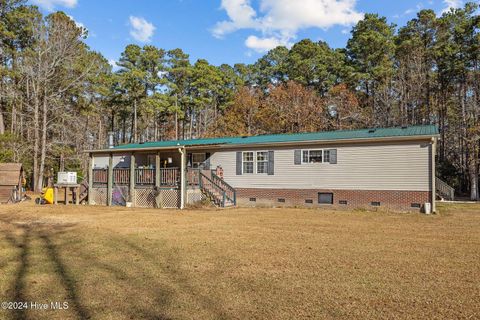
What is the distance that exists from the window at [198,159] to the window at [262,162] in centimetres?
325

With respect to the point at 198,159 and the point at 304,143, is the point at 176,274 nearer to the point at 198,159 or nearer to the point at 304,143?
the point at 304,143

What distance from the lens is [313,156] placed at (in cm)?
1631

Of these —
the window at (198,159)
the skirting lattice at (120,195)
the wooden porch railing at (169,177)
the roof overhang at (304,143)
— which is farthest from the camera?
the window at (198,159)

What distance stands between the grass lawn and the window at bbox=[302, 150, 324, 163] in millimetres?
6319

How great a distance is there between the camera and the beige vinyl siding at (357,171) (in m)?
14.1

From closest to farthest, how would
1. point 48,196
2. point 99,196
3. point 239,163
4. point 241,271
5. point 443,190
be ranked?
point 241,271
point 48,196
point 239,163
point 99,196
point 443,190

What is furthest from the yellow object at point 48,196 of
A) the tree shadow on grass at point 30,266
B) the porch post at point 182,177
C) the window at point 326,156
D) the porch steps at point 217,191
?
the window at point 326,156

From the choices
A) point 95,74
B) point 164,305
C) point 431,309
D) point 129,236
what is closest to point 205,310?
point 164,305

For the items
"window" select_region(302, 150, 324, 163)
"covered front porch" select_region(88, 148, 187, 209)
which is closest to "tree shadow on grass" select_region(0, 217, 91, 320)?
"covered front porch" select_region(88, 148, 187, 209)

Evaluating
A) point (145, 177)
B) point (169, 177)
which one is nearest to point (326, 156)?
point (169, 177)

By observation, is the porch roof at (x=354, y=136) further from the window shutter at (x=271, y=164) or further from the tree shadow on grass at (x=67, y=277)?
the tree shadow on grass at (x=67, y=277)

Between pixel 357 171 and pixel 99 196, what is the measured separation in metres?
12.9

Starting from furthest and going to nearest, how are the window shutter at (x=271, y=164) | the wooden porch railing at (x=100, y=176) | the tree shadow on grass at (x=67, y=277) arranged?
1. the wooden porch railing at (x=100, y=176)
2. the window shutter at (x=271, y=164)
3. the tree shadow on grass at (x=67, y=277)

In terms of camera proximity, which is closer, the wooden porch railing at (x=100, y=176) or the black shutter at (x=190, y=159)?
the wooden porch railing at (x=100, y=176)
